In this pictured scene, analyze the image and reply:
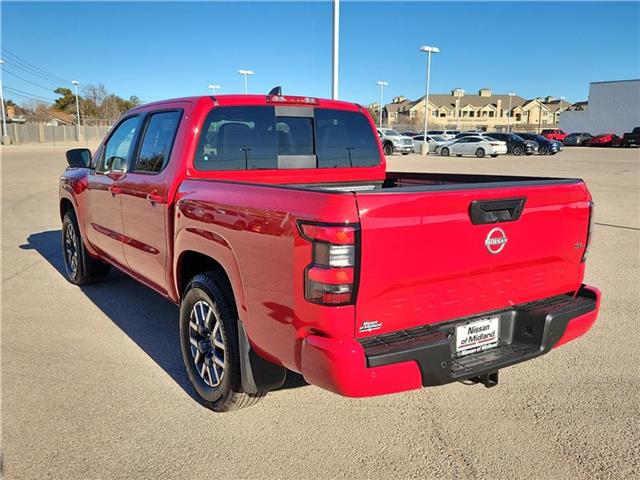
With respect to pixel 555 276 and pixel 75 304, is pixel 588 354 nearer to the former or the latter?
pixel 555 276

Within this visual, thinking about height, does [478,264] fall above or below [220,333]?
→ above

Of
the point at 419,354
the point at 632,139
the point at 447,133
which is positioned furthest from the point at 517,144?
the point at 419,354

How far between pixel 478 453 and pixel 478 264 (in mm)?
1076

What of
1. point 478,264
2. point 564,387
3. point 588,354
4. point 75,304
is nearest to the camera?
point 478,264

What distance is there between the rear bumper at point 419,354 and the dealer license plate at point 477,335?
0.03 metres

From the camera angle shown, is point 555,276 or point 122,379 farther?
point 122,379

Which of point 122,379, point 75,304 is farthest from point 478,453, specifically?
point 75,304

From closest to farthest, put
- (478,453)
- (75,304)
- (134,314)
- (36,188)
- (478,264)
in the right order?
(478,264) → (478,453) → (134,314) → (75,304) → (36,188)

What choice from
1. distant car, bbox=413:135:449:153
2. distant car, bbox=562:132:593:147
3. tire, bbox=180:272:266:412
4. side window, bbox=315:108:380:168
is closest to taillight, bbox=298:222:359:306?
tire, bbox=180:272:266:412

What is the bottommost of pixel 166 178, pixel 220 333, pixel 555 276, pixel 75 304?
pixel 75 304

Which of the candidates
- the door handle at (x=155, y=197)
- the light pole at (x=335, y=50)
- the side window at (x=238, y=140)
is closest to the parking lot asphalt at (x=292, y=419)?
the door handle at (x=155, y=197)

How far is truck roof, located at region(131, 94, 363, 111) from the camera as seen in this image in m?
3.95

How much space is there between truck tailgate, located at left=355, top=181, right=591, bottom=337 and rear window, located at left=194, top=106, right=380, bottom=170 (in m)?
1.86

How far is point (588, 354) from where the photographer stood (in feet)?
14.0
